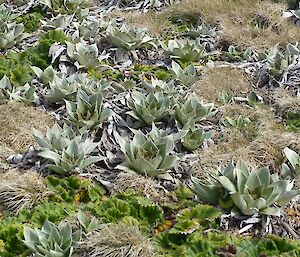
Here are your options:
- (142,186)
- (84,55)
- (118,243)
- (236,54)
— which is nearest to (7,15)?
(84,55)

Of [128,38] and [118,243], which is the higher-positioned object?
[118,243]

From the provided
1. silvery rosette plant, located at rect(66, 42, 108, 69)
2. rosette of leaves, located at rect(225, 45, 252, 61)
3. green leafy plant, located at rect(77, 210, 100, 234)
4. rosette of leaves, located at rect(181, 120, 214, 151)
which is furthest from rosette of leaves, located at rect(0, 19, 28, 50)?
green leafy plant, located at rect(77, 210, 100, 234)

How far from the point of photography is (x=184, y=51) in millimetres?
5988

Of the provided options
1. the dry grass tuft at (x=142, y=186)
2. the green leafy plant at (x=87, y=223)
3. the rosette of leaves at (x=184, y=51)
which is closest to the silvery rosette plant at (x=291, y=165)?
the dry grass tuft at (x=142, y=186)

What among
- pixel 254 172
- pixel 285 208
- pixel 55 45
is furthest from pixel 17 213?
pixel 55 45

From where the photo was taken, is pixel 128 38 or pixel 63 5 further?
pixel 63 5

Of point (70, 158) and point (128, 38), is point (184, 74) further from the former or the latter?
point (70, 158)

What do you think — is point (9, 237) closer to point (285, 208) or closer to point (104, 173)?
point (104, 173)

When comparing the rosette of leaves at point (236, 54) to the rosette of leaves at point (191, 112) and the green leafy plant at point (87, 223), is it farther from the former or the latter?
the green leafy plant at point (87, 223)

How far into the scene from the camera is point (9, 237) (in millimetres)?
3301

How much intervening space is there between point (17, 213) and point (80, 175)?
586 millimetres

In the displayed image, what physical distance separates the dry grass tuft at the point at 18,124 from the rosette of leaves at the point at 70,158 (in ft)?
1.67

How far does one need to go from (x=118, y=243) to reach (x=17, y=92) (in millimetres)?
2530

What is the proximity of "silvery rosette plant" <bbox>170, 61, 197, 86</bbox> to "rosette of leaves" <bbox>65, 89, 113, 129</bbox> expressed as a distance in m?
1.13
